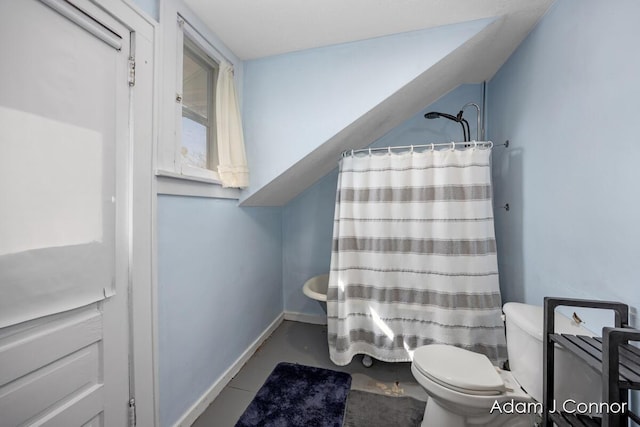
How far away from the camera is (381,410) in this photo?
1.51 m

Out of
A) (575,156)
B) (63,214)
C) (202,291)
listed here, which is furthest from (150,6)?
(575,156)

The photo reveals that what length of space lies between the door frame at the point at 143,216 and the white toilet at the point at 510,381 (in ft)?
4.33

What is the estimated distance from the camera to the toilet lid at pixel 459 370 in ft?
3.64

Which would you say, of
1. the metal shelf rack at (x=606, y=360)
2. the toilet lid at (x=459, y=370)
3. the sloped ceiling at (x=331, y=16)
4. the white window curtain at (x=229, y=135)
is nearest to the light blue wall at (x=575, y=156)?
the metal shelf rack at (x=606, y=360)

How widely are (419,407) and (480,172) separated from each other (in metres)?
1.55

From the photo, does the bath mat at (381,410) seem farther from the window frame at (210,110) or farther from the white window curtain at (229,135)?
the window frame at (210,110)

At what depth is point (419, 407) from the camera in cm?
153

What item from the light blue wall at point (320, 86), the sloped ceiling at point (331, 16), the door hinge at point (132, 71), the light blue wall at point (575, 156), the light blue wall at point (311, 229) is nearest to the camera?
the light blue wall at point (575, 156)

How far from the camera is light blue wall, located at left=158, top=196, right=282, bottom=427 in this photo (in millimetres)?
1266

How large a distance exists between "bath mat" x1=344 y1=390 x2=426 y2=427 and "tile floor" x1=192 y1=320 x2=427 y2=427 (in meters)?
0.06

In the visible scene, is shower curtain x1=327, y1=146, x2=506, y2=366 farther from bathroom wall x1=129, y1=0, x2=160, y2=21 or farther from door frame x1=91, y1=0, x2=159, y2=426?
bathroom wall x1=129, y1=0, x2=160, y2=21

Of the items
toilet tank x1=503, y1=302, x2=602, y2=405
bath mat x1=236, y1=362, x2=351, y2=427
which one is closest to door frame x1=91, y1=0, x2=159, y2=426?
bath mat x1=236, y1=362, x2=351, y2=427

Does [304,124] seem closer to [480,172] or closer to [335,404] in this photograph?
[480,172]

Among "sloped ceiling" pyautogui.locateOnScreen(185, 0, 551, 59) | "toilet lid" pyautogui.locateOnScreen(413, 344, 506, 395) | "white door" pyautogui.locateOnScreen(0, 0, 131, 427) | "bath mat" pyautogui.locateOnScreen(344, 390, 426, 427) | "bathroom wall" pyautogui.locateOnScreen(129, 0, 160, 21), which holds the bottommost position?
"bath mat" pyautogui.locateOnScreen(344, 390, 426, 427)
